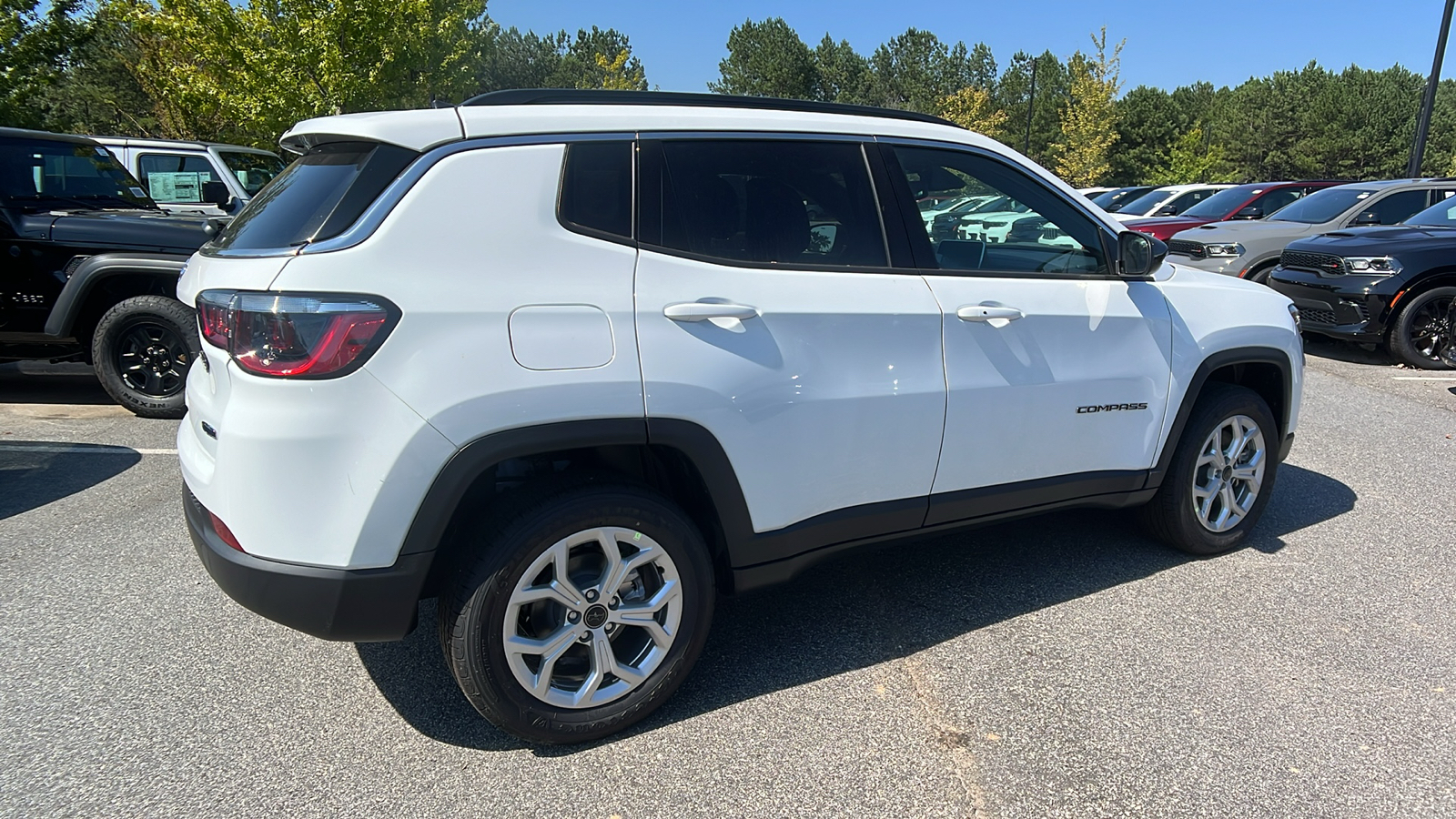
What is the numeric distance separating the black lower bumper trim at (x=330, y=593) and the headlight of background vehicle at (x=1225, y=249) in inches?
408

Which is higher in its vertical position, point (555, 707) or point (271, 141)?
→ point (271, 141)

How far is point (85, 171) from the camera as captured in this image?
273 inches

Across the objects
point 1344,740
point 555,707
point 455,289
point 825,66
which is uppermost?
point 825,66

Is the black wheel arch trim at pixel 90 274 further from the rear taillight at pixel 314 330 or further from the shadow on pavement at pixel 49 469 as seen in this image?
the rear taillight at pixel 314 330

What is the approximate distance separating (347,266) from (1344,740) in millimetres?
3078

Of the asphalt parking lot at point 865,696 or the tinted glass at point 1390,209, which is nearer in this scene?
the asphalt parking lot at point 865,696

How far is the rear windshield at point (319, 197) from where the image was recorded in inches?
93.6

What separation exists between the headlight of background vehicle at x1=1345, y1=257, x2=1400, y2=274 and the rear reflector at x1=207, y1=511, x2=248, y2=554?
9.21 m

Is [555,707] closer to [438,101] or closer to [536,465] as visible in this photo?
[536,465]

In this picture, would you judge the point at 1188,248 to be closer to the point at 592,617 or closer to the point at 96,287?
the point at 592,617

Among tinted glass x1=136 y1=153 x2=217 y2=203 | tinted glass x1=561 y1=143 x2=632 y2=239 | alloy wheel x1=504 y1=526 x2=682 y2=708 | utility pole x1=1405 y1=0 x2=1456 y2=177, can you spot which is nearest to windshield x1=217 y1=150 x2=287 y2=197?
tinted glass x1=136 y1=153 x2=217 y2=203

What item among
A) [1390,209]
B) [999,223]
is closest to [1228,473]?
[999,223]

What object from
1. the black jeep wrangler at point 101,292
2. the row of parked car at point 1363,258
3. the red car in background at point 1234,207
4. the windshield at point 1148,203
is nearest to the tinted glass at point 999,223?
the black jeep wrangler at point 101,292

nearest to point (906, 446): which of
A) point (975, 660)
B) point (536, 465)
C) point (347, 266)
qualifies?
point (975, 660)
